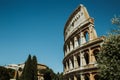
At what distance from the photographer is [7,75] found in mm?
71625

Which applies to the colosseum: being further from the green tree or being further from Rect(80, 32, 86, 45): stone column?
the green tree

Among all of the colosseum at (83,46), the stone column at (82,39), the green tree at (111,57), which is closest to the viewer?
the green tree at (111,57)

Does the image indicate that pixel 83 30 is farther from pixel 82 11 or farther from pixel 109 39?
pixel 109 39

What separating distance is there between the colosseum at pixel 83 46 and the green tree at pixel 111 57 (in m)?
7.12

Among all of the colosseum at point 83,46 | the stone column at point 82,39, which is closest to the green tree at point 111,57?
the colosseum at point 83,46

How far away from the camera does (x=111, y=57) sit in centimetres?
1798

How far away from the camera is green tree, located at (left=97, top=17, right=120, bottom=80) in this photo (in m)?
16.9

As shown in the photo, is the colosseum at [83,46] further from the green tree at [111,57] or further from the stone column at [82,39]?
the green tree at [111,57]

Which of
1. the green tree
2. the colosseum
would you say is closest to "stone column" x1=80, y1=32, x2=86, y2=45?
the colosseum

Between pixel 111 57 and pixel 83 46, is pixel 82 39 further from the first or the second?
pixel 111 57

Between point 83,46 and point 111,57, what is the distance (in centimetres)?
1071

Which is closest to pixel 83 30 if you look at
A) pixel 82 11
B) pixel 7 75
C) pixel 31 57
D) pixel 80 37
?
pixel 80 37

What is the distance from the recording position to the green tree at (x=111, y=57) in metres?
16.9

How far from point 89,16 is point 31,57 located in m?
31.7
